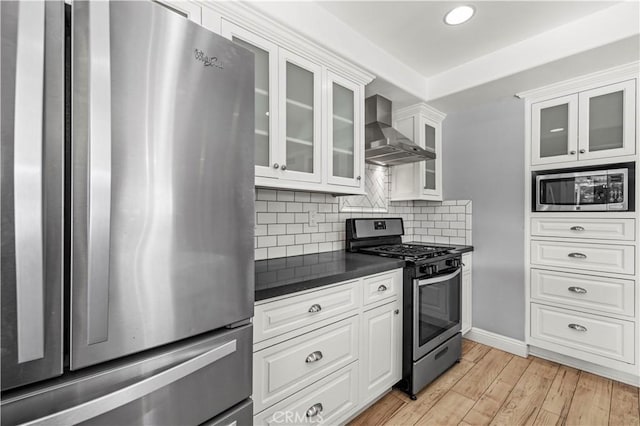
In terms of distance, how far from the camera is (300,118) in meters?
1.80

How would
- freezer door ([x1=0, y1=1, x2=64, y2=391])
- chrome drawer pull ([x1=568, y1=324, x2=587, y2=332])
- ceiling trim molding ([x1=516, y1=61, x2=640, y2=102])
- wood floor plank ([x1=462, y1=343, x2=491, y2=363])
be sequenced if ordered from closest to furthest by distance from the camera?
freezer door ([x1=0, y1=1, x2=64, y2=391])
ceiling trim molding ([x1=516, y1=61, x2=640, y2=102])
chrome drawer pull ([x1=568, y1=324, x2=587, y2=332])
wood floor plank ([x1=462, y1=343, x2=491, y2=363])

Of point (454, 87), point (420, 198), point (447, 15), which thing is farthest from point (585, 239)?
point (447, 15)

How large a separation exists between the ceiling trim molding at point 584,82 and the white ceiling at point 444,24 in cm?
53

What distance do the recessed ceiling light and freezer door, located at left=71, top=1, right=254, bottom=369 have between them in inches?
62.1

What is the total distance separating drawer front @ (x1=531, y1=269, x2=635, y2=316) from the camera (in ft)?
6.91

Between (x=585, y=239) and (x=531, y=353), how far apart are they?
107cm

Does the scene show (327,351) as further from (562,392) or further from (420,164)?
(420,164)

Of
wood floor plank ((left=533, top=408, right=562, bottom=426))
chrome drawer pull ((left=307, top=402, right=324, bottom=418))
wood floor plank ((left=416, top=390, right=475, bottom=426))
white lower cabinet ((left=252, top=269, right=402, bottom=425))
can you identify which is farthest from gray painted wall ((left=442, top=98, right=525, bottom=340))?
chrome drawer pull ((left=307, top=402, right=324, bottom=418))

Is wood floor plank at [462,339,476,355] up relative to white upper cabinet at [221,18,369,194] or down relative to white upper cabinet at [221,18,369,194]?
down

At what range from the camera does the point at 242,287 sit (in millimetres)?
958

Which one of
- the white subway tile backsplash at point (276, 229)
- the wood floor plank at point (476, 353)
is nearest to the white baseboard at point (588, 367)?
the wood floor plank at point (476, 353)

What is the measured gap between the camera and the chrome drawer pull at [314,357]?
1.42 meters

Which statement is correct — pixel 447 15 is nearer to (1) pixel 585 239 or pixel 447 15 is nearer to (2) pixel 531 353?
(1) pixel 585 239

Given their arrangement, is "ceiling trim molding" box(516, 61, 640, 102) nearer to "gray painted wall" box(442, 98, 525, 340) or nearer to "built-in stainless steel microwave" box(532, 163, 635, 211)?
"gray painted wall" box(442, 98, 525, 340)
